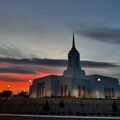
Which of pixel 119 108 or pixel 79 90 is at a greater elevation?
pixel 79 90

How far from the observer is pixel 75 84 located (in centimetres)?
9050

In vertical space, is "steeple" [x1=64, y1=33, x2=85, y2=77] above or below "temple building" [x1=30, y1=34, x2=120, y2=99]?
above

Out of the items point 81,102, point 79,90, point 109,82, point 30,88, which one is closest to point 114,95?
point 109,82

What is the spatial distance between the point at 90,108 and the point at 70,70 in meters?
44.7

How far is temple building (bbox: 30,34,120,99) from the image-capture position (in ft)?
300

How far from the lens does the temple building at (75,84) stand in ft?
300

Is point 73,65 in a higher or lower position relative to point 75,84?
higher

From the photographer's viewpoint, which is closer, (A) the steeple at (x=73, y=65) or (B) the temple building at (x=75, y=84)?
(B) the temple building at (x=75, y=84)

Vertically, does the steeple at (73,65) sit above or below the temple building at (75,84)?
above

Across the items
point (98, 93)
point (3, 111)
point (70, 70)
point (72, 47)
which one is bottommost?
point (3, 111)

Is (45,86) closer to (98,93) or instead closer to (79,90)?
(79,90)

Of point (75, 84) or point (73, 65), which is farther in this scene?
point (73, 65)

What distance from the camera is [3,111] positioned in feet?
180

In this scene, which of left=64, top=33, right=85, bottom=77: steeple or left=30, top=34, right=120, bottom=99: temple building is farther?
left=64, top=33, right=85, bottom=77: steeple
